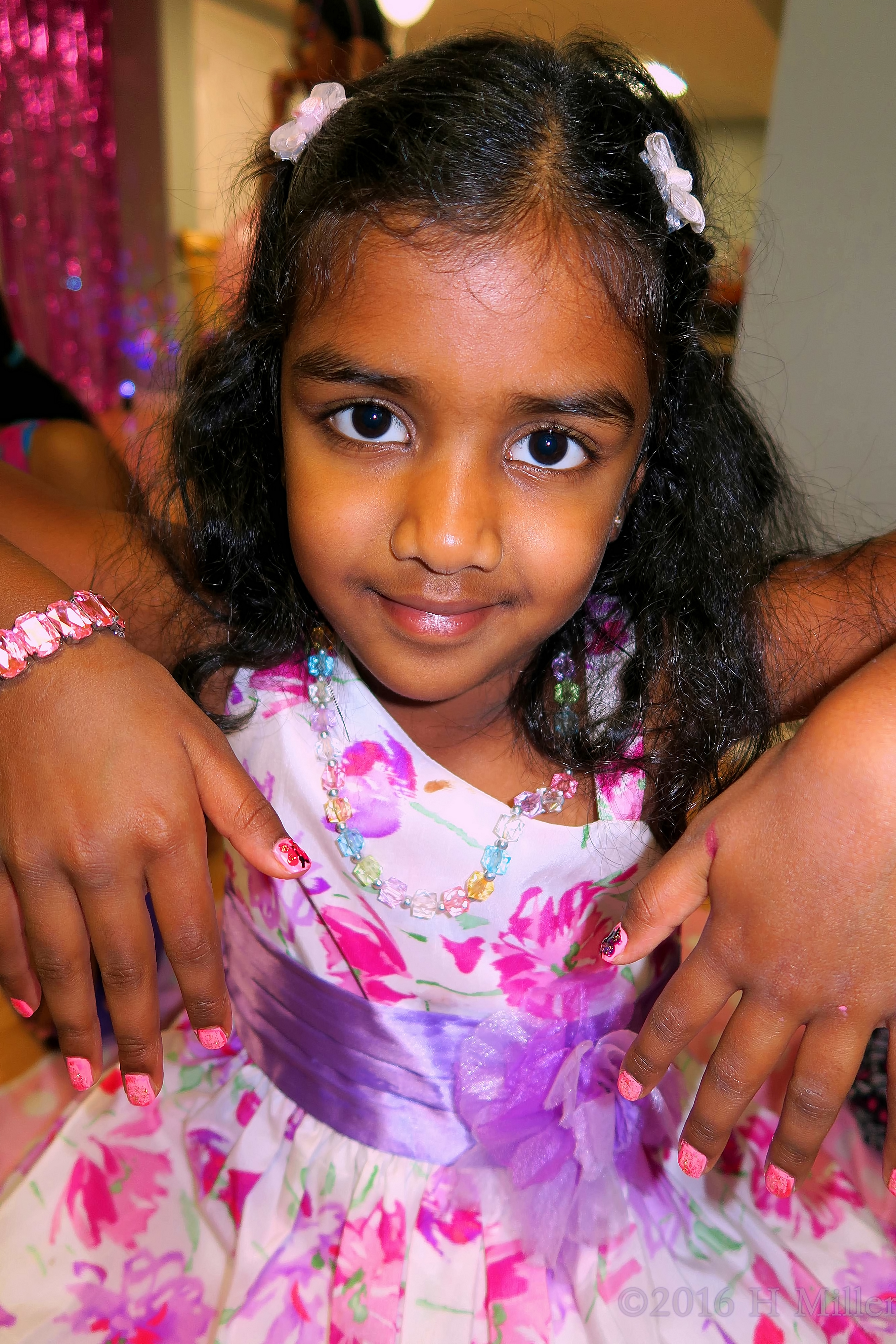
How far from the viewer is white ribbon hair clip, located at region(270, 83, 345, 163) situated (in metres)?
0.71

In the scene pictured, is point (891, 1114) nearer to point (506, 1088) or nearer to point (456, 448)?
point (506, 1088)

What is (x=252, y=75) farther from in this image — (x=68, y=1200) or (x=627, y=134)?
(x=68, y=1200)

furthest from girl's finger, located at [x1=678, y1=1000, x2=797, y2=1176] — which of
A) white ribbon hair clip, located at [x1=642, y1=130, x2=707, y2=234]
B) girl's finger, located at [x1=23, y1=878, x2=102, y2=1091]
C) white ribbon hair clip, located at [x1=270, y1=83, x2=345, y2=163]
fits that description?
white ribbon hair clip, located at [x1=270, y1=83, x2=345, y2=163]

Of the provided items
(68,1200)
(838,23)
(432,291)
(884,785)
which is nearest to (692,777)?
(884,785)

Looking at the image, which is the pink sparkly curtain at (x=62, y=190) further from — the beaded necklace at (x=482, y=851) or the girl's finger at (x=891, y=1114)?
the girl's finger at (x=891, y=1114)

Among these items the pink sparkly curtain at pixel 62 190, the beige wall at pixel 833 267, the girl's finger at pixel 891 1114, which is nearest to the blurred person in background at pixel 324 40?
the pink sparkly curtain at pixel 62 190

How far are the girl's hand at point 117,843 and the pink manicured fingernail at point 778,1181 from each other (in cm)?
32

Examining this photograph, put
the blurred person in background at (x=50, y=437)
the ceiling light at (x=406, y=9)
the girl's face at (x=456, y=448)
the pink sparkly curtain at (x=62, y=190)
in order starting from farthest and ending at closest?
the pink sparkly curtain at (x=62, y=190) < the ceiling light at (x=406, y=9) < the blurred person in background at (x=50, y=437) < the girl's face at (x=456, y=448)

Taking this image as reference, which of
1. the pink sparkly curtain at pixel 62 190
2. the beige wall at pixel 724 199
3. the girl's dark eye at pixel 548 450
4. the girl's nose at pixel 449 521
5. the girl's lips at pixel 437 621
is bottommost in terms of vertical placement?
the pink sparkly curtain at pixel 62 190

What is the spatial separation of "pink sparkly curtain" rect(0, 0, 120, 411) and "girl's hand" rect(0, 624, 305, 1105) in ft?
13.2

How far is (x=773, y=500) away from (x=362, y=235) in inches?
18.8

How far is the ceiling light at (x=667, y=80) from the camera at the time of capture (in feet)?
2.54

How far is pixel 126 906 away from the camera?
55cm

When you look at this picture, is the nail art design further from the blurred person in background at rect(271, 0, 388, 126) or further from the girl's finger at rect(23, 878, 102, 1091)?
→ the blurred person in background at rect(271, 0, 388, 126)
